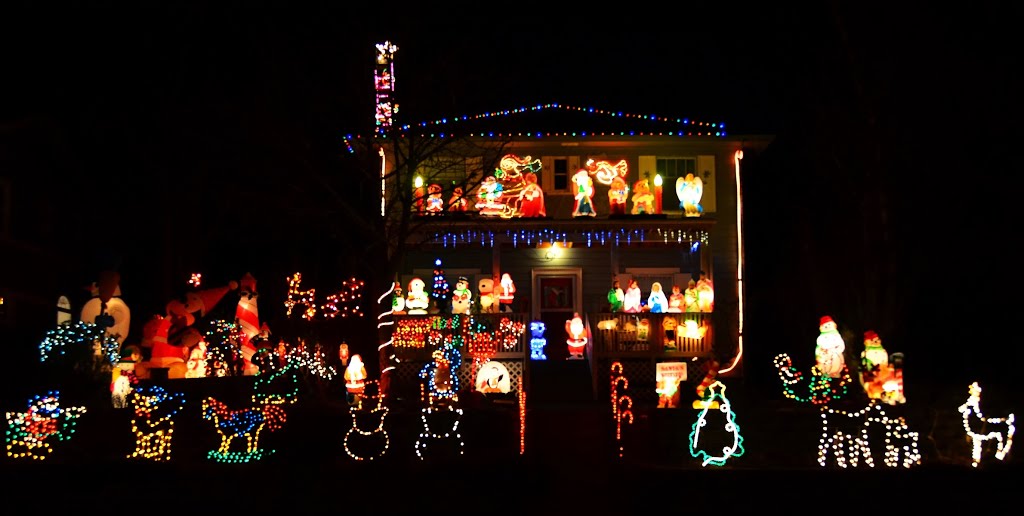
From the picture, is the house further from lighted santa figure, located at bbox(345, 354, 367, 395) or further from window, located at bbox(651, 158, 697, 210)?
lighted santa figure, located at bbox(345, 354, 367, 395)

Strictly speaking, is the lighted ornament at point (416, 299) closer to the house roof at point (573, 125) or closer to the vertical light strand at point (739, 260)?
the house roof at point (573, 125)

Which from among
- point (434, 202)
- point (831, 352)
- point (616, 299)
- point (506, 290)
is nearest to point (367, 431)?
point (506, 290)

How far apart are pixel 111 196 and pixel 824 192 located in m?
18.9

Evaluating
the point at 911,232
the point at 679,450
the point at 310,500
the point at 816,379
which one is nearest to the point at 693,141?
the point at 911,232

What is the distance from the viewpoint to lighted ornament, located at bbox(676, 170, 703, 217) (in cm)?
2188

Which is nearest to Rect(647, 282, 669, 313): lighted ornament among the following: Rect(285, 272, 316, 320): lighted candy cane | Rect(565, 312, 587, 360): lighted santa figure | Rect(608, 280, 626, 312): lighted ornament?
Rect(608, 280, 626, 312): lighted ornament

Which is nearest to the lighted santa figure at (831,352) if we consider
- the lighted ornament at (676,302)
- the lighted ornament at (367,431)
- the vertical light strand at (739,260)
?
the vertical light strand at (739,260)

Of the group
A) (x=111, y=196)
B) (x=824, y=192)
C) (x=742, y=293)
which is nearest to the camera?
(x=742, y=293)

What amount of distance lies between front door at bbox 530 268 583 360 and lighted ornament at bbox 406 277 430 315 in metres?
3.19

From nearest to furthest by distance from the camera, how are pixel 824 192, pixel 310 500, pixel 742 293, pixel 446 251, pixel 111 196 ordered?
pixel 310 500 < pixel 742 293 < pixel 446 251 < pixel 111 196 < pixel 824 192

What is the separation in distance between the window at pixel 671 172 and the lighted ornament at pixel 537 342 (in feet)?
13.0

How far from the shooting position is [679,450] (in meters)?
15.0

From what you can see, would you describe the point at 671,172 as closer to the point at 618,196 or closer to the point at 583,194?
the point at 618,196

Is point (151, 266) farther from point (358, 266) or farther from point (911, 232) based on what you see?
point (911, 232)
